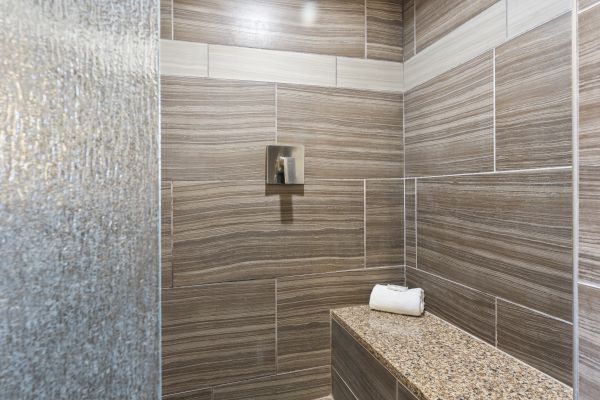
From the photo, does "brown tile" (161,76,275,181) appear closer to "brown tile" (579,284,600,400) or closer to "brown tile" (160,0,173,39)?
"brown tile" (160,0,173,39)

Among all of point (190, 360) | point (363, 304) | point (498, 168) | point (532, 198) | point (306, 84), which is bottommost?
point (190, 360)

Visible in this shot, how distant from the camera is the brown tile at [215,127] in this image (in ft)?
4.51

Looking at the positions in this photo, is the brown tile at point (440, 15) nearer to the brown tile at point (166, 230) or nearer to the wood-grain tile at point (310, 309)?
the wood-grain tile at point (310, 309)

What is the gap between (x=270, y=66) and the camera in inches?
58.8

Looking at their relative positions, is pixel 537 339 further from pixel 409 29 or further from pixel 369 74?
pixel 409 29

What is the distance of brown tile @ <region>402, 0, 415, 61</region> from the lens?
1.60 metres

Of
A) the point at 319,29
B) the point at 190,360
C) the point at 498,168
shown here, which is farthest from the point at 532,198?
the point at 190,360

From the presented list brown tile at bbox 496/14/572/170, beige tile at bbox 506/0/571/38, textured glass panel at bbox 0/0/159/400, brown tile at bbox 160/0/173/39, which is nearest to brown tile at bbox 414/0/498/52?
beige tile at bbox 506/0/571/38

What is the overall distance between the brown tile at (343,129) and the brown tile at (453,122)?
9 centimetres

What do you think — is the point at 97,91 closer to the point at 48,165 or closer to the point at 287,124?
the point at 48,165

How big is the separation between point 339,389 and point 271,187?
0.97 meters

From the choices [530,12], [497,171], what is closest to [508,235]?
[497,171]

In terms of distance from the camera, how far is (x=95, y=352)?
284mm

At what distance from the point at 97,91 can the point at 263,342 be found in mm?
1401
